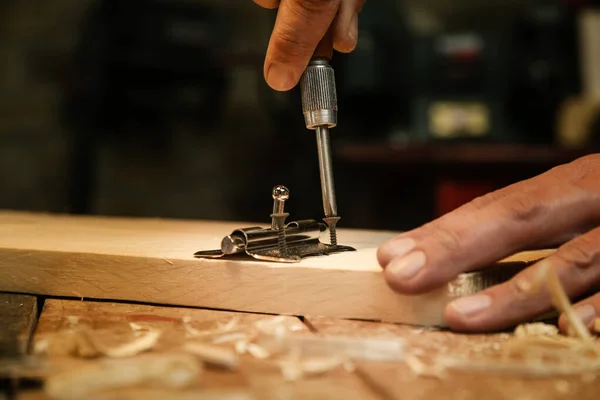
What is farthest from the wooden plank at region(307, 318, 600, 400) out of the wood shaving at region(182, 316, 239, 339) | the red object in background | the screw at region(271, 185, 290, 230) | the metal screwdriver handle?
the red object in background

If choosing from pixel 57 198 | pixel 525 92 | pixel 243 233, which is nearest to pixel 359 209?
pixel 525 92

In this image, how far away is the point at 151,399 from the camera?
0.66 metres

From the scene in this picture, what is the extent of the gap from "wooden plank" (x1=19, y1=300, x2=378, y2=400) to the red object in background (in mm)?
2041

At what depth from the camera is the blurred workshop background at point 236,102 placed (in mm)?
3691

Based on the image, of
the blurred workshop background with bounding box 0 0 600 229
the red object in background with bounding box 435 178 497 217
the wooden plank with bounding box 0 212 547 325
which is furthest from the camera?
the blurred workshop background with bounding box 0 0 600 229

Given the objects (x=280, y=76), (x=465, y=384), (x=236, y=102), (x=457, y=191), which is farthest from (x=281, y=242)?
(x=236, y=102)

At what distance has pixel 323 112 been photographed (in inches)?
51.3

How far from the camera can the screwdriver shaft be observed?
1286 millimetres

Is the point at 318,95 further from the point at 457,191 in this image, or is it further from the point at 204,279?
the point at 457,191

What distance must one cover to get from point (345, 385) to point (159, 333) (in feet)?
1.04

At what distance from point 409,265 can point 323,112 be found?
0.45 m

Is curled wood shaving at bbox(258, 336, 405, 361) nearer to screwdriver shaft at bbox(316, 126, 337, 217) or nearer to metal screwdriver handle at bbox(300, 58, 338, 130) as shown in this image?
screwdriver shaft at bbox(316, 126, 337, 217)

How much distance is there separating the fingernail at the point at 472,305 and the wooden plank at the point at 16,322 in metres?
0.59

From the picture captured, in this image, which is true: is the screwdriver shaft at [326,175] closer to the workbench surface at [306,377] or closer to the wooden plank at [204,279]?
the wooden plank at [204,279]
